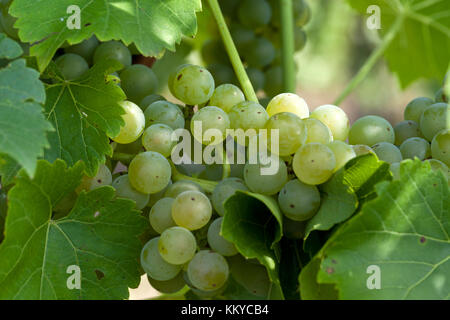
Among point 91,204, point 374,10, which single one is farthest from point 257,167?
point 374,10

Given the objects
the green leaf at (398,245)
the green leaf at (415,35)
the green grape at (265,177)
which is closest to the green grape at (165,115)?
the green grape at (265,177)

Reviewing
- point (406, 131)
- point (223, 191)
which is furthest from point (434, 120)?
point (223, 191)

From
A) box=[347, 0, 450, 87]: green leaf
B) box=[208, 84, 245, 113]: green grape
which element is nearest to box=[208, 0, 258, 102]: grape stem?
box=[208, 84, 245, 113]: green grape

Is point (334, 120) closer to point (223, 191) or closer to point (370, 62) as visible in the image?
point (223, 191)

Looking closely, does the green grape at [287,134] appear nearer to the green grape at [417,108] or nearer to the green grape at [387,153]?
the green grape at [387,153]
